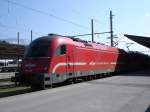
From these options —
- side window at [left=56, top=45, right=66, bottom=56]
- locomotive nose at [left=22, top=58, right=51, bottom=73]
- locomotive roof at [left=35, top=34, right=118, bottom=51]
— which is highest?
locomotive roof at [left=35, top=34, right=118, bottom=51]

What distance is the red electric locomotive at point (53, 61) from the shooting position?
18203 millimetres

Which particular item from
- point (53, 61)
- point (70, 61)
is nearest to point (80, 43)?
point (70, 61)

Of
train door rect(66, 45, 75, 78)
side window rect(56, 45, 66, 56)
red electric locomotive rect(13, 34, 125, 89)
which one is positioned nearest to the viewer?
red electric locomotive rect(13, 34, 125, 89)

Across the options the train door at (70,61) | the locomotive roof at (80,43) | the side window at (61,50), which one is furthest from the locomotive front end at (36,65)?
the train door at (70,61)

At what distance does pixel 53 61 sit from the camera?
18.7 metres

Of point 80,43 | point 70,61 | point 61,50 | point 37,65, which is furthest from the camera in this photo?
point 80,43

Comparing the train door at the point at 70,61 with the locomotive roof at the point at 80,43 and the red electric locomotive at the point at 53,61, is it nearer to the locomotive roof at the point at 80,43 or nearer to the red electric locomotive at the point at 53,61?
the red electric locomotive at the point at 53,61

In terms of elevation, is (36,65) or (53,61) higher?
(53,61)

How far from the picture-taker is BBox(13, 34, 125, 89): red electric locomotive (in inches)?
717

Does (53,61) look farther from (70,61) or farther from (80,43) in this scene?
(80,43)

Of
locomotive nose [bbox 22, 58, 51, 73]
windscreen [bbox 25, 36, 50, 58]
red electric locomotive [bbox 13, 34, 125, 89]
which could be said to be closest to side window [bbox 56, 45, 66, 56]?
red electric locomotive [bbox 13, 34, 125, 89]

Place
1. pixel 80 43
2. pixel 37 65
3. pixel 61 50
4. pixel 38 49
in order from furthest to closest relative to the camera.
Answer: pixel 80 43, pixel 61 50, pixel 38 49, pixel 37 65

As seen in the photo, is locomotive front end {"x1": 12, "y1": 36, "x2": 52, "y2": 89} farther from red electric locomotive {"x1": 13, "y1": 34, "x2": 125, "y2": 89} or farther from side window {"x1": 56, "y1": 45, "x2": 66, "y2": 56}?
side window {"x1": 56, "y1": 45, "x2": 66, "y2": 56}

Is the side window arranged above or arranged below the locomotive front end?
above
